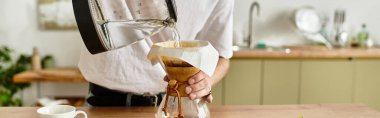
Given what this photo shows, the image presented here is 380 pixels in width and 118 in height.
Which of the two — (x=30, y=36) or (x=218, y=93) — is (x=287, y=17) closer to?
(x=218, y=93)

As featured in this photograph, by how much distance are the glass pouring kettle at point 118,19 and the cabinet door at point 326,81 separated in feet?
6.59

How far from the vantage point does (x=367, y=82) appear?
2.86m

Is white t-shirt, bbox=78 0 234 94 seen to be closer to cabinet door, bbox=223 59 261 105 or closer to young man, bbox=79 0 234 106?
young man, bbox=79 0 234 106

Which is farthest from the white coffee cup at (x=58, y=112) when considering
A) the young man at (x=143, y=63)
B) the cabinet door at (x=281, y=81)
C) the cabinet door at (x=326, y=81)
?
the cabinet door at (x=326, y=81)

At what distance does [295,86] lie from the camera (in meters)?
2.85

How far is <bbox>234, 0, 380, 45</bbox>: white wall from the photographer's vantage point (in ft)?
10.5

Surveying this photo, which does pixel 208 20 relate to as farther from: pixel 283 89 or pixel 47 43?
pixel 47 43

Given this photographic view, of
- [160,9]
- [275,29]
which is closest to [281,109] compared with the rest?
[160,9]

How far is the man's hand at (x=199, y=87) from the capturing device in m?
0.97

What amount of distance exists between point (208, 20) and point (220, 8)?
0.18 ft

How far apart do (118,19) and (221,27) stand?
0.58 meters

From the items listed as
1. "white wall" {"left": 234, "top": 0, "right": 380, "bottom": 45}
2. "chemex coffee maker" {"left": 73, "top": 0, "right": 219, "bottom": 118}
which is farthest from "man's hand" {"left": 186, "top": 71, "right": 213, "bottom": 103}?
"white wall" {"left": 234, "top": 0, "right": 380, "bottom": 45}

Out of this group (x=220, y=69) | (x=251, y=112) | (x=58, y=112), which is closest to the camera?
(x=58, y=112)

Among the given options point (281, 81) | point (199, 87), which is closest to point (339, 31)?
point (281, 81)
